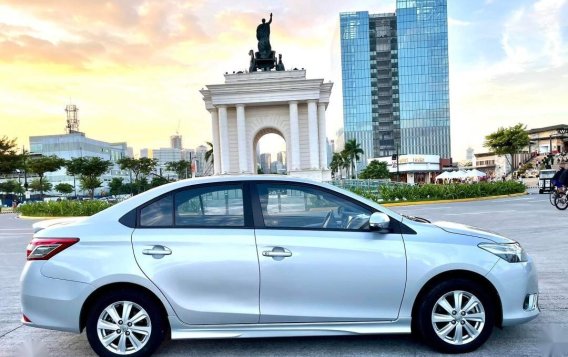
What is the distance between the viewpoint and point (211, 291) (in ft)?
11.7

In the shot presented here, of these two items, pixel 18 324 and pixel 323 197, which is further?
pixel 18 324

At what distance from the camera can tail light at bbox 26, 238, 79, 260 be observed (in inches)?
142

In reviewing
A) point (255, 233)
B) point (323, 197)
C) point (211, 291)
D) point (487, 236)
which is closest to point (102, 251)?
point (211, 291)

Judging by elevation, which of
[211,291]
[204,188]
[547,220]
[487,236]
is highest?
[204,188]

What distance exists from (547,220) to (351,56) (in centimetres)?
10793

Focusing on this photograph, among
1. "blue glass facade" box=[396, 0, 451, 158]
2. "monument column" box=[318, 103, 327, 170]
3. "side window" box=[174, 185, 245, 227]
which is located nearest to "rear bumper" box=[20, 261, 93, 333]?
"side window" box=[174, 185, 245, 227]

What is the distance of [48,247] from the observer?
142 inches

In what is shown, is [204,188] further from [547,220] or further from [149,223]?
[547,220]

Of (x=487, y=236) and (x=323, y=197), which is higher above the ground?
(x=323, y=197)

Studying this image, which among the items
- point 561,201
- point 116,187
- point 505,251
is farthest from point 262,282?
point 116,187

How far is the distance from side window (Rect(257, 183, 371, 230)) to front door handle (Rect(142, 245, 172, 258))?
0.92 metres

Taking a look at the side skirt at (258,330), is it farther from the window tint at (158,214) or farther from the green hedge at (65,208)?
the green hedge at (65,208)

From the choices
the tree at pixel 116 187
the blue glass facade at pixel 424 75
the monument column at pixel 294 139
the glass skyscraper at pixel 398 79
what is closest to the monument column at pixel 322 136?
the monument column at pixel 294 139

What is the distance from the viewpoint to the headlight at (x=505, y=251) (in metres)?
3.70
